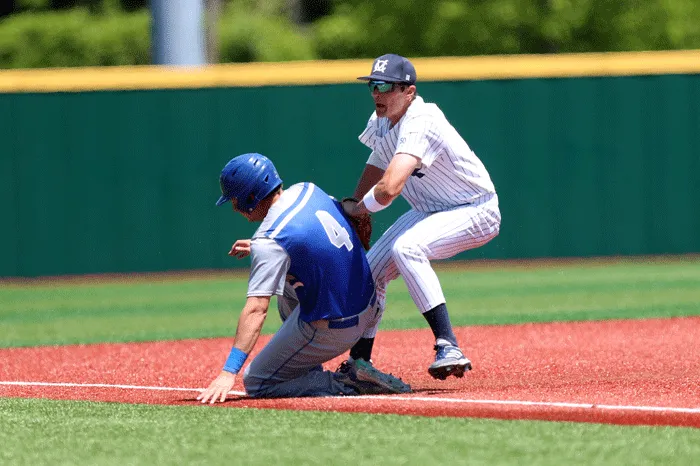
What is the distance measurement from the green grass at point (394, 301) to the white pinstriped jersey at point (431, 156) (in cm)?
356

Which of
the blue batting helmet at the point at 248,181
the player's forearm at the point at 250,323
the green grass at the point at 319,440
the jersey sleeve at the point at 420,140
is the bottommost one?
the green grass at the point at 319,440

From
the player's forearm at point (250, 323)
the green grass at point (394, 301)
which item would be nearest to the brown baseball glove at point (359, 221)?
the player's forearm at point (250, 323)

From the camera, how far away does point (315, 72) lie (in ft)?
51.0

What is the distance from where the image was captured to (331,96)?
51.3 feet

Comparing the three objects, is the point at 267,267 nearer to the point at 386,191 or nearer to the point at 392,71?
the point at 386,191

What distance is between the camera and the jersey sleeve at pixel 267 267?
5824 millimetres

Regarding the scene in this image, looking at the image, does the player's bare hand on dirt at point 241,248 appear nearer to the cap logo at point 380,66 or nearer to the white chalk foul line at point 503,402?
the white chalk foul line at point 503,402

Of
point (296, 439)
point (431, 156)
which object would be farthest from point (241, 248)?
point (296, 439)

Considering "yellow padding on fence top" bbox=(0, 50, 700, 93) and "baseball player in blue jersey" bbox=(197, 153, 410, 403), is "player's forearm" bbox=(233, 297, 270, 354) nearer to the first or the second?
"baseball player in blue jersey" bbox=(197, 153, 410, 403)

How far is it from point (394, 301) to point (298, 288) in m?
6.67

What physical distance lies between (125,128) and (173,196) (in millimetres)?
943

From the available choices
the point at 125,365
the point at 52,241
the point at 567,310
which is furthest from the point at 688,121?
the point at 125,365

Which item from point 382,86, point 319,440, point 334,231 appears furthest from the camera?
point 382,86

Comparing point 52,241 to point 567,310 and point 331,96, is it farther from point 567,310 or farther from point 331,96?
point 567,310
